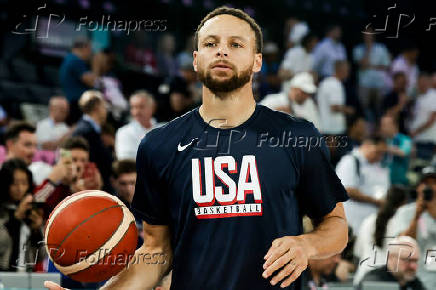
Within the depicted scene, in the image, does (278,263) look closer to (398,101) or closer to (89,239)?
(89,239)

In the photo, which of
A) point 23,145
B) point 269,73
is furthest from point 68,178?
point 269,73

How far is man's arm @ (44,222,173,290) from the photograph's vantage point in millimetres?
3475

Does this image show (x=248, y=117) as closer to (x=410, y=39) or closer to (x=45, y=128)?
(x=45, y=128)

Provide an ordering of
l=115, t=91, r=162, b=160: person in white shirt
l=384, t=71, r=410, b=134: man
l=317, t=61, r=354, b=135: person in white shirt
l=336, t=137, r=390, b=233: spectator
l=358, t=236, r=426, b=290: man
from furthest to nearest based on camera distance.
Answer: l=384, t=71, r=410, b=134: man, l=317, t=61, r=354, b=135: person in white shirt, l=115, t=91, r=162, b=160: person in white shirt, l=336, t=137, r=390, b=233: spectator, l=358, t=236, r=426, b=290: man

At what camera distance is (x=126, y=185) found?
648 cm

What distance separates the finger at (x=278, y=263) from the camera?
9.88 ft

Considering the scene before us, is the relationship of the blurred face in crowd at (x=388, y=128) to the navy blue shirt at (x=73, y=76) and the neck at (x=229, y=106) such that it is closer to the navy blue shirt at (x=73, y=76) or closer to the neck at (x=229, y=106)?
the navy blue shirt at (x=73, y=76)

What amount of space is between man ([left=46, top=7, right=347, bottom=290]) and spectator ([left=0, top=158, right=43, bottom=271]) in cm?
249

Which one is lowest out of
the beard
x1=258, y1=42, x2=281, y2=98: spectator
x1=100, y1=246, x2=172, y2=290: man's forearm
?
x1=100, y1=246, x2=172, y2=290: man's forearm

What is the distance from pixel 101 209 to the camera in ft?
11.5

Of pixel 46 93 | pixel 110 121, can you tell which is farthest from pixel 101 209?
pixel 46 93

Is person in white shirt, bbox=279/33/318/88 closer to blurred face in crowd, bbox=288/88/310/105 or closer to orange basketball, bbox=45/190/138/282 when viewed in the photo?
blurred face in crowd, bbox=288/88/310/105

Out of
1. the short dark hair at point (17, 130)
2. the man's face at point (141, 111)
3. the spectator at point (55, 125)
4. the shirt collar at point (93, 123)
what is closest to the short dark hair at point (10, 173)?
the short dark hair at point (17, 130)

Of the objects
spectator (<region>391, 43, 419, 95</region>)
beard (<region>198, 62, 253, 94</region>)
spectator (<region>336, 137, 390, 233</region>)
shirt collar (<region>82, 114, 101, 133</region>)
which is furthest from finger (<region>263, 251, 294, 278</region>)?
spectator (<region>391, 43, 419, 95</region>)
